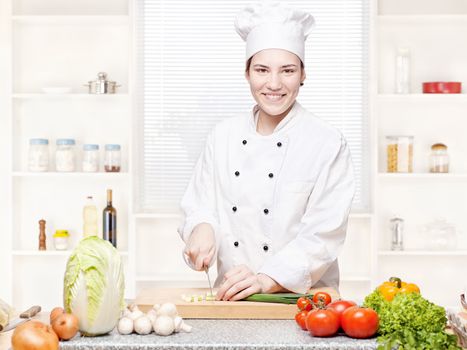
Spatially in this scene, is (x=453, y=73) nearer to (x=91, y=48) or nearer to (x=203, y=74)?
(x=203, y=74)

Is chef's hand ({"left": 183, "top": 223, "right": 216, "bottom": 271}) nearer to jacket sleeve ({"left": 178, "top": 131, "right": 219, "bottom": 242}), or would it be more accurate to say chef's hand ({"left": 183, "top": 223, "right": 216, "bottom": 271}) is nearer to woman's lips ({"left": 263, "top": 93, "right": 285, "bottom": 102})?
jacket sleeve ({"left": 178, "top": 131, "right": 219, "bottom": 242})

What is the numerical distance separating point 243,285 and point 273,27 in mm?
897

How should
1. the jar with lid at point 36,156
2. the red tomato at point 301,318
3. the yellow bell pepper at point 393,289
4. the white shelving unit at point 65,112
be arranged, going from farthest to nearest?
the white shelving unit at point 65,112, the jar with lid at point 36,156, the yellow bell pepper at point 393,289, the red tomato at point 301,318

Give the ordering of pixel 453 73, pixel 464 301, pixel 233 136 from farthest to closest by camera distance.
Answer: pixel 453 73
pixel 233 136
pixel 464 301

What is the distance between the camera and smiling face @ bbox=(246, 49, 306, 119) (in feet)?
8.82

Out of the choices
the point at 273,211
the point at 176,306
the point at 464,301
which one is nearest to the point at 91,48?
the point at 273,211

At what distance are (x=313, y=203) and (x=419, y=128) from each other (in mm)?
2641

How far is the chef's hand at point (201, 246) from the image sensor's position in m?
2.65

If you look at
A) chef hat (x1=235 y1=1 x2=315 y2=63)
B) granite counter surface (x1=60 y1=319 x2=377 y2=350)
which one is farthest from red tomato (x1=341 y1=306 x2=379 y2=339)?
chef hat (x1=235 y1=1 x2=315 y2=63)

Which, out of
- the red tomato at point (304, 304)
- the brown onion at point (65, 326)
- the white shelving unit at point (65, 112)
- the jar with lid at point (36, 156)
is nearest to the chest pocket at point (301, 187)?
the red tomato at point (304, 304)

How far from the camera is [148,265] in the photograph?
5.27m

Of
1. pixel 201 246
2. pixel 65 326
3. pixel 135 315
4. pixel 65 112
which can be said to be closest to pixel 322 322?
pixel 135 315

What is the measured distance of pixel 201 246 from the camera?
2695mm

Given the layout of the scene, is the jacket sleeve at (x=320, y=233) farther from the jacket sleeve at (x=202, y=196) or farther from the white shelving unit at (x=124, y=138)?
the white shelving unit at (x=124, y=138)
